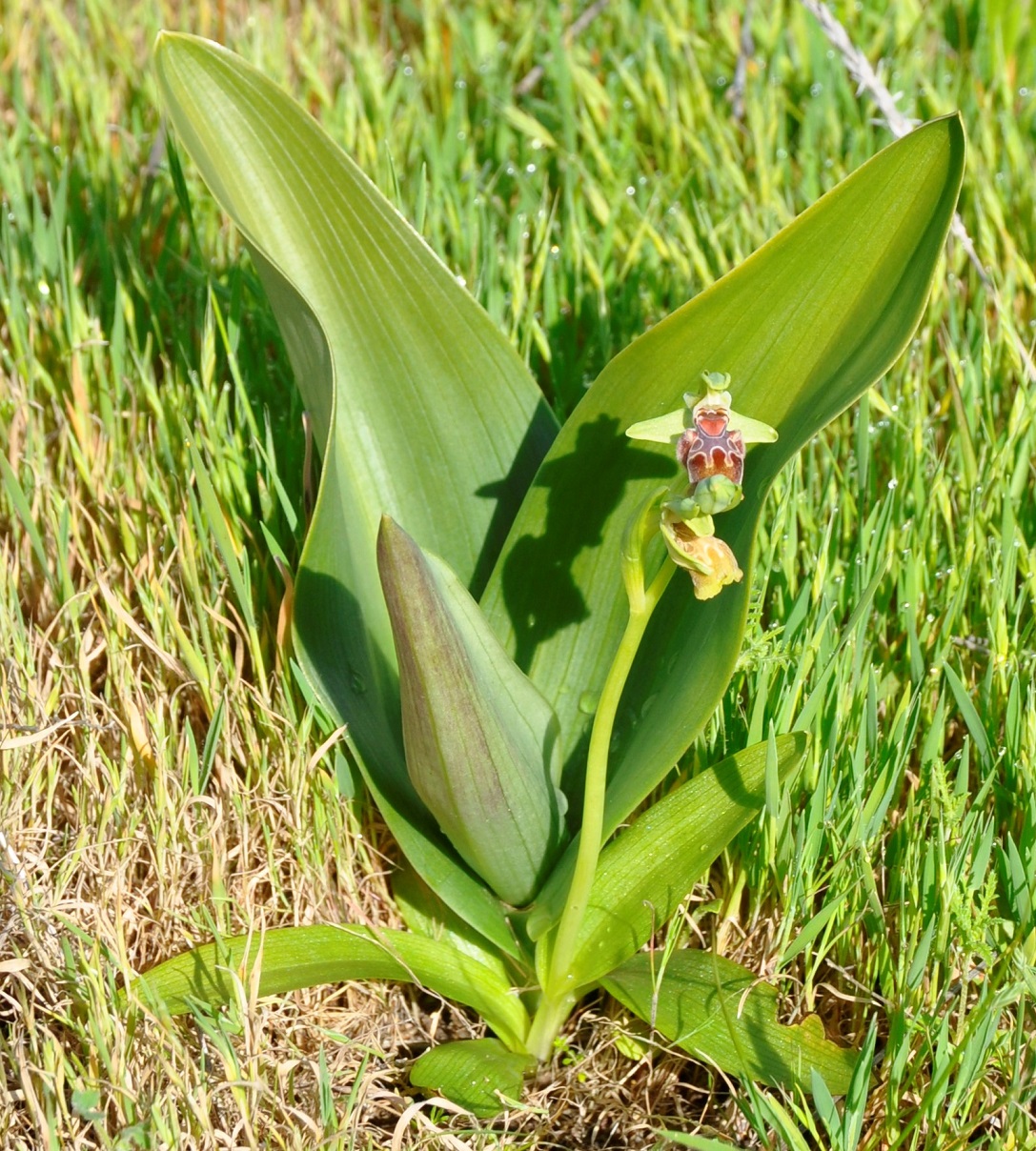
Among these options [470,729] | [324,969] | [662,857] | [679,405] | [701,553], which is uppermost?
[679,405]

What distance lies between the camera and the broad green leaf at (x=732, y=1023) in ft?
3.80

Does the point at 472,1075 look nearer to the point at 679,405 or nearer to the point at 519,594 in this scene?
the point at 519,594

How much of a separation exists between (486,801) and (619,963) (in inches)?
8.9

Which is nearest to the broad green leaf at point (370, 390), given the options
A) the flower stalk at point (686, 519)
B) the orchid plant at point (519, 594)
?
the orchid plant at point (519, 594)

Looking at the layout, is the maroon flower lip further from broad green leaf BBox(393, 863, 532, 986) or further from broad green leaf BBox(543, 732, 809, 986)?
broad green leaf BBox(393, 863, 532, 986)

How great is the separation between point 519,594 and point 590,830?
278mm

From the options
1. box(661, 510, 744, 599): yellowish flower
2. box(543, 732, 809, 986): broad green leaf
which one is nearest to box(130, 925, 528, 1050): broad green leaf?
box(543, 732, 809, 986): broad green leaf

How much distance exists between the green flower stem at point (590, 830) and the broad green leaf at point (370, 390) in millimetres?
80

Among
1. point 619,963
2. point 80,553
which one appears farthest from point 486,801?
point 80,553

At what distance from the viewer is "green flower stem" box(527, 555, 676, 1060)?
3.37ft

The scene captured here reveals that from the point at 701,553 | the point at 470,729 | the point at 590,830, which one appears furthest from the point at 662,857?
the point at 701,553

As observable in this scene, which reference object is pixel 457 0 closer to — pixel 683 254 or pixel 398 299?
pixel 683 254

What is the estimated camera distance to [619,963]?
1.21 m

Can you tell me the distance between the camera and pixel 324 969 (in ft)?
3.87
